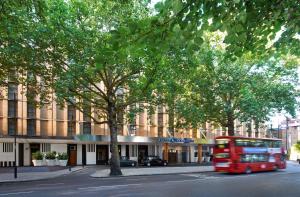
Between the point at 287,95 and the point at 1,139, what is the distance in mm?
28355

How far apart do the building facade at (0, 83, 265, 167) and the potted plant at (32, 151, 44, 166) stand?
178 centimetres

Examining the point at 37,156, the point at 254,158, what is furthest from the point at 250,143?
the point at 37,156

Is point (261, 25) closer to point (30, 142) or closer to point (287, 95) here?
point (287, 95)

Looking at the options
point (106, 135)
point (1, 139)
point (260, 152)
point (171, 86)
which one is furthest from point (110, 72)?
point (106, 135)

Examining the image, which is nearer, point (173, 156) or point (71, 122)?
point (71, 122)

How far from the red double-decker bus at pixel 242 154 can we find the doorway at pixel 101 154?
22823 millimetres

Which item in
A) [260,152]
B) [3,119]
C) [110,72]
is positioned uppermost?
[110,72]

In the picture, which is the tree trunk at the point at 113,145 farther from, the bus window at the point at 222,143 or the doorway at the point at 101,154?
the doorway at the point at 101,154

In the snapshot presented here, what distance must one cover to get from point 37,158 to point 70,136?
6.18m

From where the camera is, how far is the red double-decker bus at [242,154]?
36.1 meters

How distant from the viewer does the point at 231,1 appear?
7.64 m

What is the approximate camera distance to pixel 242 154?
36594mm

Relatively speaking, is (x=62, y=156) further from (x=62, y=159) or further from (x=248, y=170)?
(x=248, y=170)

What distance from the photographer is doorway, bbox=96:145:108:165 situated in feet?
190
